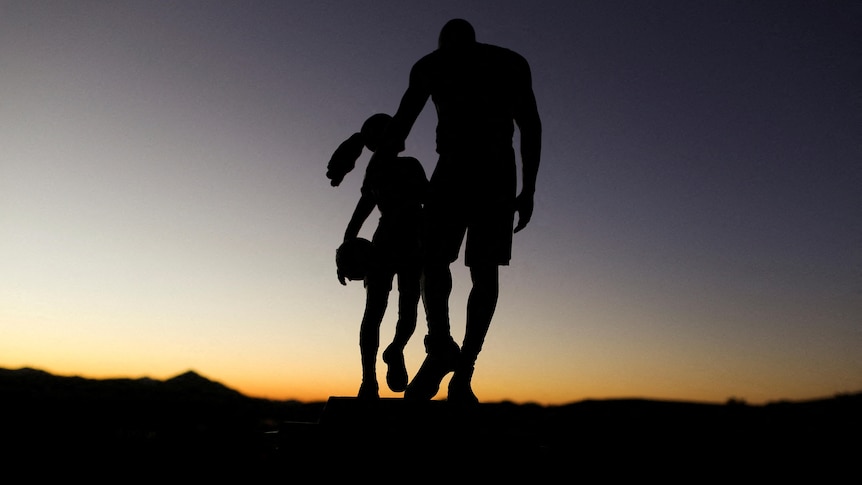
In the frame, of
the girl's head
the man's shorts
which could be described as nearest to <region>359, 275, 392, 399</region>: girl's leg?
the man's shorts

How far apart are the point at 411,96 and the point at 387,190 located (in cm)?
104

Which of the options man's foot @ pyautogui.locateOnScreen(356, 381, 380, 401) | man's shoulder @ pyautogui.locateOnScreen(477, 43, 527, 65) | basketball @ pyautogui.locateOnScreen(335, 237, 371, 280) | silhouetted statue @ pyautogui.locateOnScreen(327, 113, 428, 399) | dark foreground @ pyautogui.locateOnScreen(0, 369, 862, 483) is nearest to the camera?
dark foreground @ pyautogui.locateOnScreen(0, 369, 862, 483)

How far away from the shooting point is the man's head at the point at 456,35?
15.7 feet

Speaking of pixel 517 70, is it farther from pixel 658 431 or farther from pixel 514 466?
pixel 658 431

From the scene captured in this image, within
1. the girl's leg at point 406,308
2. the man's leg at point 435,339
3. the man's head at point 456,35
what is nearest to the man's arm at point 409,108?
the man's head at point 456,35

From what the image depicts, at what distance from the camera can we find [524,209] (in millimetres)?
4750

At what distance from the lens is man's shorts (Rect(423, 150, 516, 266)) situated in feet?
14.8

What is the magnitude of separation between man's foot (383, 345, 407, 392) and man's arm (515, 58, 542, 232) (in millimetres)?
1695

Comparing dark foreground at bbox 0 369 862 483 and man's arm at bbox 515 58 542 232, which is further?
man's arm at bbox 515 58 542 232

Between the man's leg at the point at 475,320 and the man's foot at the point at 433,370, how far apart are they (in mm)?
85

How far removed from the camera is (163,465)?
4.58 m

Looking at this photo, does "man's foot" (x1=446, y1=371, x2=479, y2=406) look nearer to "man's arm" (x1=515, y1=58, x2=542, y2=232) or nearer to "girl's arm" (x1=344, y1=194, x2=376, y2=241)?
"man's arm" (x1=515, y1=58, x2=542, y2=232)

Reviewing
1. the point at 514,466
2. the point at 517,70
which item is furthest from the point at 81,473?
the point at 517,70

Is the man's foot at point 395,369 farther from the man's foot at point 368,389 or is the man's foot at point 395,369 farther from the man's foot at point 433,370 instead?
the man's foot at point 433,370
